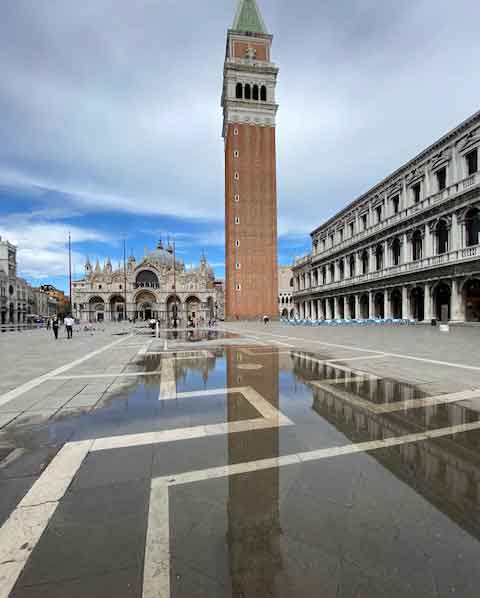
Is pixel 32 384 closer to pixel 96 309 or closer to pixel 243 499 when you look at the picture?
pixel 243 499

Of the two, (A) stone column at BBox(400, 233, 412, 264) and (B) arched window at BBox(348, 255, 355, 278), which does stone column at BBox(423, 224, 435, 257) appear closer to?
(A) stone column at BBox(400, 233, 412, 264)

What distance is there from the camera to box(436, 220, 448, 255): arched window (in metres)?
28.5

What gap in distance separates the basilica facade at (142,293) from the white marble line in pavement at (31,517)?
81162 millimetres

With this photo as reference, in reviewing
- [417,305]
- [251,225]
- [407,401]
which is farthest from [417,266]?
[251,225]

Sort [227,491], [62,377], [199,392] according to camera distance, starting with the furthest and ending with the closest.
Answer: [62,377]
[199,392]
[227,491]

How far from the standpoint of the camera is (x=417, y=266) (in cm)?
3089

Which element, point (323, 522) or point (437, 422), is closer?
point (323, 522)

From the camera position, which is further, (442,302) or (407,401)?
(442,302)

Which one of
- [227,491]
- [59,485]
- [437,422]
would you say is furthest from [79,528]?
[437,422]

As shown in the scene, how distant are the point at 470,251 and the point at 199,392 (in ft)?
89.8

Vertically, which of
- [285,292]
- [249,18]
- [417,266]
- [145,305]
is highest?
[249,18]

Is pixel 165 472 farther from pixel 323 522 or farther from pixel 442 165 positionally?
pixel 442 165

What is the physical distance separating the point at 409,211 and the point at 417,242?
3.43 meters

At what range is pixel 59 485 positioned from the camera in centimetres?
298
